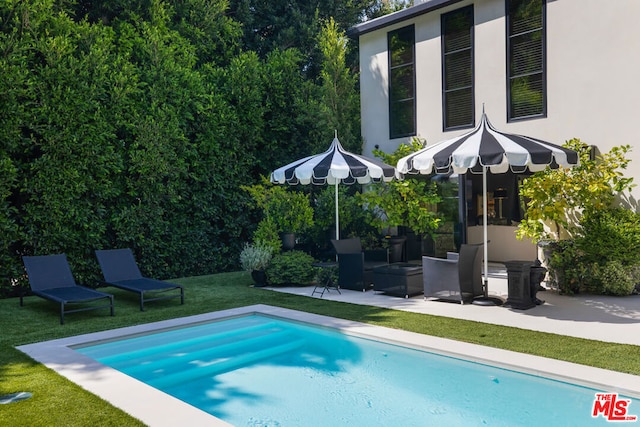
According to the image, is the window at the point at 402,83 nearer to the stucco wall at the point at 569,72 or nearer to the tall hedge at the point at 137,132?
the stucco wall at the point at 569,72

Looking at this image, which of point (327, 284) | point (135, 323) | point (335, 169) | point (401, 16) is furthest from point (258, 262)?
point (401, 16)

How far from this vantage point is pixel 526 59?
41.7 feet

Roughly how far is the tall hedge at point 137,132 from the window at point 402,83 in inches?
82.1

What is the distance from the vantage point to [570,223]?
1190cm

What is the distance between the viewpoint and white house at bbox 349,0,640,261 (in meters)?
11.2

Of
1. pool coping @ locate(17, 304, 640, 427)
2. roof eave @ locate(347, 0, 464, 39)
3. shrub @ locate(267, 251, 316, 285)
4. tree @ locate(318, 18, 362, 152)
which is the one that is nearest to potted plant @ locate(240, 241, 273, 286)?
shrub @ locate(267, 251, 316, 285)

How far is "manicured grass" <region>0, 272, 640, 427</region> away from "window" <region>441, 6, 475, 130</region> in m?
6.37

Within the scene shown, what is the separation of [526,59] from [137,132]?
9.24m

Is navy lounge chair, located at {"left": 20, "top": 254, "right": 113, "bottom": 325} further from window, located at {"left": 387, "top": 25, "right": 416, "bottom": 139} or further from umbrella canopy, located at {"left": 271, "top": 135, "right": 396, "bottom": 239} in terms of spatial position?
window, located at {"left": 387, "top": 25, "right": 416, "bottom": 139}

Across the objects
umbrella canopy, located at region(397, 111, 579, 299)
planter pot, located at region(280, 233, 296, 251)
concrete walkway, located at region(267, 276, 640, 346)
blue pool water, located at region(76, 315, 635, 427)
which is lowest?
blue pool water, located at region(76, 315, 635, 427)

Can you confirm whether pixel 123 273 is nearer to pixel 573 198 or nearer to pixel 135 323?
pixel 135 323

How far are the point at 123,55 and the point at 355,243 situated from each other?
7.27 meters

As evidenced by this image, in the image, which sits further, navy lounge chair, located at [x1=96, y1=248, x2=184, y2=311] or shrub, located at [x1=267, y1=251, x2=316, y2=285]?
shrub, located at [x1=267, y1=251, x2=316, y2=285]

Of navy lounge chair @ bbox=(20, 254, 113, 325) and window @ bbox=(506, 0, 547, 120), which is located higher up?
window @ bbox=(506, 0, 547, 120)
